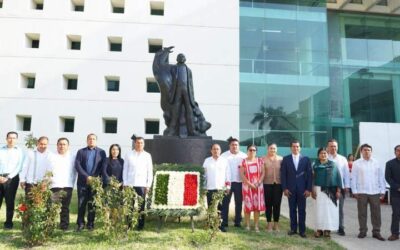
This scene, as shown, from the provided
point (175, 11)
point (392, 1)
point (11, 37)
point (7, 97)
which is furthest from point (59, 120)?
point (392, 1)

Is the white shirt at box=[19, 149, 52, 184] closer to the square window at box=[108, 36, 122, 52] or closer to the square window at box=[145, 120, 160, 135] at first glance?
the square window at box=[145, 120, 160, 135]

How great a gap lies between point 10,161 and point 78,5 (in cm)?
1544

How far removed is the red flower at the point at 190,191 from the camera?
260 inches

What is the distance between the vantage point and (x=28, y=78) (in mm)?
18781

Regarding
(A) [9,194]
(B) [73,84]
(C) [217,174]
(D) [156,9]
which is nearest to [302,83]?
(D) [156,9]

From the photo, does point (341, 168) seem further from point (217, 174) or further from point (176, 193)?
point (176, 193)

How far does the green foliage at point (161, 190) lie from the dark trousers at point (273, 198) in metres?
1.88

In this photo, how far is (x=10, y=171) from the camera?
21.1ft

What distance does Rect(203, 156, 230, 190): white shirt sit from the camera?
667cm

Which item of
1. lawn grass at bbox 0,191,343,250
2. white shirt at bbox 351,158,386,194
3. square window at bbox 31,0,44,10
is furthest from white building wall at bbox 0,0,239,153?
lawn grass at bbox 0,191,343,250

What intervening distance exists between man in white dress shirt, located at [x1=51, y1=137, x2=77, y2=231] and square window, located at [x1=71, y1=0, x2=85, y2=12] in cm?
1502

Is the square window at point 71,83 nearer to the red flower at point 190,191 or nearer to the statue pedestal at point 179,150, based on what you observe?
the statue pedestal at point 179,150

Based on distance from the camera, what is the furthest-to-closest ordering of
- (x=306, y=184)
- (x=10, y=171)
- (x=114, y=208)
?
(x=306, y=184)
(x=10, y=171)
(x=114, y=208)

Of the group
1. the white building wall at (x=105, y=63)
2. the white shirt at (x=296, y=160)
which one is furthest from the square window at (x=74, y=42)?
the white shirt at (x=296, y=160)
